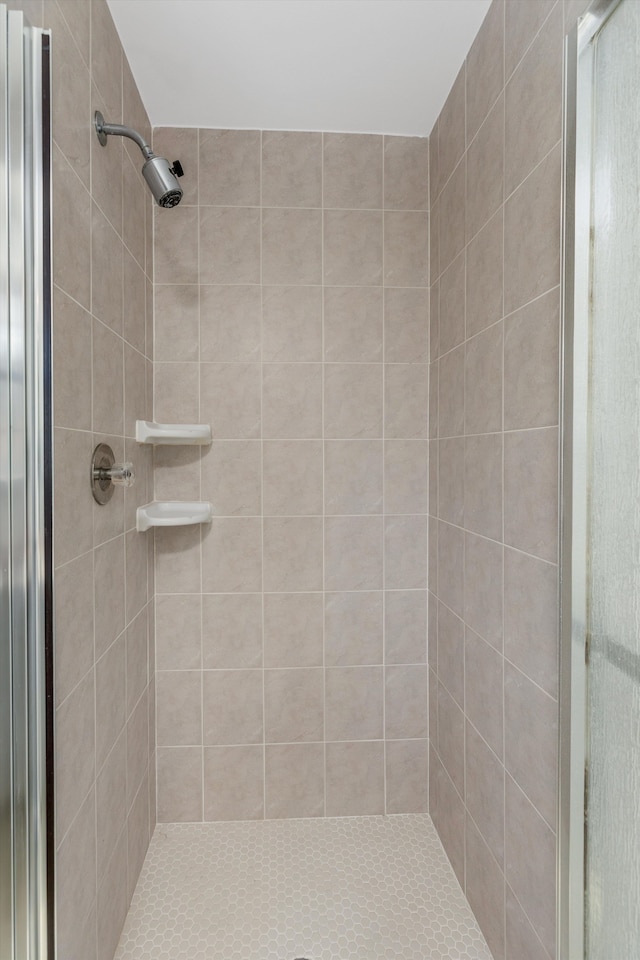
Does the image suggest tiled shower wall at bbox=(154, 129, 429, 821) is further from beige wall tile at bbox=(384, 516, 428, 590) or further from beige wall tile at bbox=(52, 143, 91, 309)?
beige wall tile at bbox=(52, 143, 91, 309)

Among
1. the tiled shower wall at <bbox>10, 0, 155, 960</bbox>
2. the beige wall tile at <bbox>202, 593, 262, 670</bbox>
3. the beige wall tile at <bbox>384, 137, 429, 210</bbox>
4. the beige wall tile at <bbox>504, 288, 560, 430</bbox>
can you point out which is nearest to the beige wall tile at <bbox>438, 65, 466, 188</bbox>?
the beige wall tile at <bbox>384, 137, 429, 210</bbox>

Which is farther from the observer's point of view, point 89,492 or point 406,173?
point 406,173

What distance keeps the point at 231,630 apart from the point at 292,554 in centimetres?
34

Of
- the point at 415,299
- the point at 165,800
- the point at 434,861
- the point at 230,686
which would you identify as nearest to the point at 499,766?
the point at 434,861

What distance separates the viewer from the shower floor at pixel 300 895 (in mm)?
1413

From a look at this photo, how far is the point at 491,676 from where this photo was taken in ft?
4.55

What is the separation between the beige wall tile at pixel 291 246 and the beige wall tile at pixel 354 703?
1.40 metres

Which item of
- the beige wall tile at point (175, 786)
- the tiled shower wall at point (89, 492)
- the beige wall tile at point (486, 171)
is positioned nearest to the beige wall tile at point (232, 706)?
the beige wall tile at point (175, 786)

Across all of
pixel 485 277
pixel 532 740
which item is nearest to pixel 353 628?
pixel 532 740

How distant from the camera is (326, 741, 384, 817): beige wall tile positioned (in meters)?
1.95

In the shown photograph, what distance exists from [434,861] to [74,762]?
4.00 feet

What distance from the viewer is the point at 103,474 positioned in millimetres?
1283

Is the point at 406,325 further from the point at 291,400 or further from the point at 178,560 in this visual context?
the point at 178,560

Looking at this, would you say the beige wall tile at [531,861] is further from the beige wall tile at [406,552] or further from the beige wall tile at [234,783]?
the beige wall tile at [234,783]
